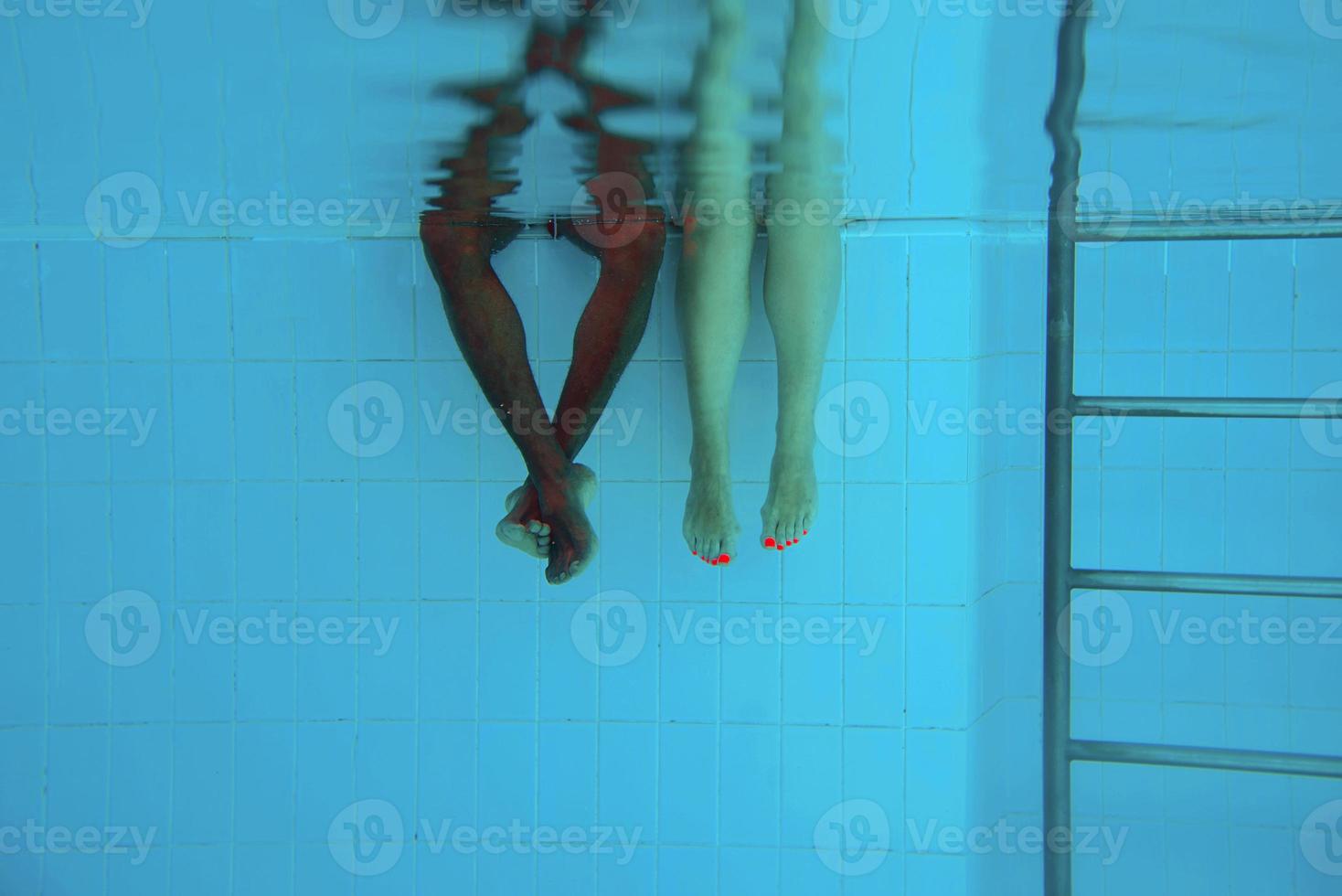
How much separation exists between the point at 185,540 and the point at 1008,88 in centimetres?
208

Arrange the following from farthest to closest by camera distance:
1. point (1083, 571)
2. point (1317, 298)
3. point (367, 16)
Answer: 1. point (1317, 298)
2. point (367, 16)
3. point (1083, 571)

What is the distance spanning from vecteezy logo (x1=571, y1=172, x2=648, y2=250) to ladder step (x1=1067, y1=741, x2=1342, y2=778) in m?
1.29

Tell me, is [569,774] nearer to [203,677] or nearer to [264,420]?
[203,677]

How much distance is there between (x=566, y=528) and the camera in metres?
1.86

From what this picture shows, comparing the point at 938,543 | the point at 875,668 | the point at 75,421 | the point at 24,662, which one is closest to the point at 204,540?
the point at 75,421

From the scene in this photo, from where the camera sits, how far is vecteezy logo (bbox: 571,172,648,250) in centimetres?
209

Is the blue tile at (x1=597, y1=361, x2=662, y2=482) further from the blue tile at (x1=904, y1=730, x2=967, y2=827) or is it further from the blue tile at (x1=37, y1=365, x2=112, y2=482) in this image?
the blue tile at (x1=37, y1=365, x2=112, y2=482)

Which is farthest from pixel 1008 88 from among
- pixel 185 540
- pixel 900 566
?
pixel 185 540

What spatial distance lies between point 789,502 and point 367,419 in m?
1.00

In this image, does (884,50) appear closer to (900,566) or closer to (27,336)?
(900,566)

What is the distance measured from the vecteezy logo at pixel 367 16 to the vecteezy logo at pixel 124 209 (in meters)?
0.86

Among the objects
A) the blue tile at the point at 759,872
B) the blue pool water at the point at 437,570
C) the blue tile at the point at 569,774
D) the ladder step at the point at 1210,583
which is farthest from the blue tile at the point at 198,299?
the ladder step at the point at 1210,583

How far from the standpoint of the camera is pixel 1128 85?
2027 mm

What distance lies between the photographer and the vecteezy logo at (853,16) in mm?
1694
